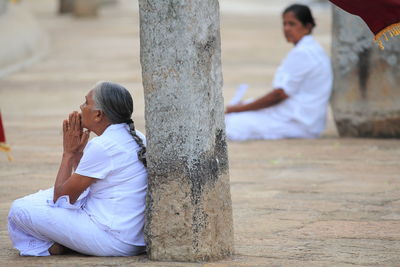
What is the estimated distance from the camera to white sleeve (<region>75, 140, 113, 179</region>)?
15.8 feet

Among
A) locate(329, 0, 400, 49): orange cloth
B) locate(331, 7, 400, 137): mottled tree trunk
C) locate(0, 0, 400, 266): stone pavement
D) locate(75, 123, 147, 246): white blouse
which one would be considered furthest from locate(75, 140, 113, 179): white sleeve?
locate(331, 7, 400, 137): mottled tree trunk

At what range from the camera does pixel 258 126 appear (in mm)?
9328

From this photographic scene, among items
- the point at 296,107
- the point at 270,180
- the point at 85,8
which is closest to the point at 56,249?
the point at 270,180

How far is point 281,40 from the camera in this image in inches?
798

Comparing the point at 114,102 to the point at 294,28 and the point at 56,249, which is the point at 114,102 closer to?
the point at 56,249

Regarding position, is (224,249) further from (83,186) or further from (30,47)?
(30,47)

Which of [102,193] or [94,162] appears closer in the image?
[94,162]

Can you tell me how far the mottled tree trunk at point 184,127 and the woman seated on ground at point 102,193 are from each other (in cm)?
17

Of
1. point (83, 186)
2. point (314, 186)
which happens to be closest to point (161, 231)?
point (83, 186)

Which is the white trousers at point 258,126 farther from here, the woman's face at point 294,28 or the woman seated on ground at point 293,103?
the woman's face at point 294,28

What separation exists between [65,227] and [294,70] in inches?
180

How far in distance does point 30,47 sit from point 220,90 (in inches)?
501

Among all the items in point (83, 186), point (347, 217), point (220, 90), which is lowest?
point (347, 217)

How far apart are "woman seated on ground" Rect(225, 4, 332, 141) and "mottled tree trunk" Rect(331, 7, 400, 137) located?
167 mm
